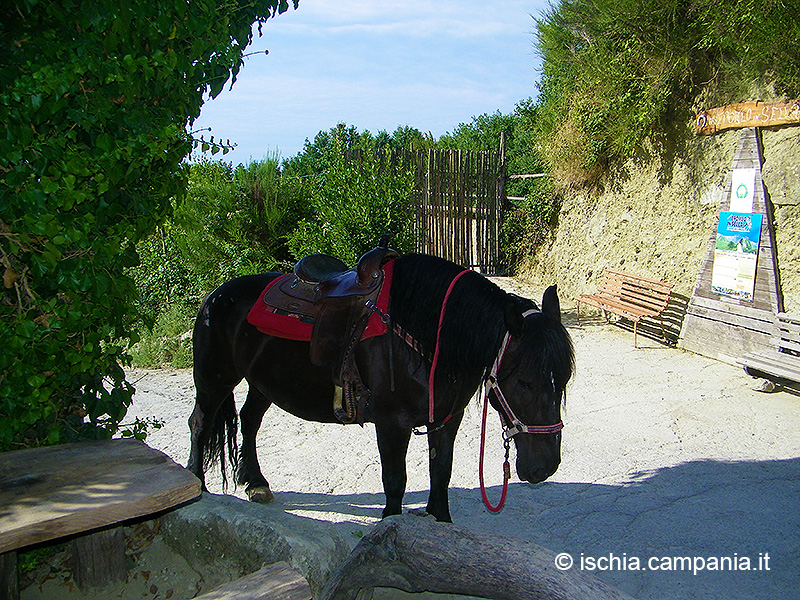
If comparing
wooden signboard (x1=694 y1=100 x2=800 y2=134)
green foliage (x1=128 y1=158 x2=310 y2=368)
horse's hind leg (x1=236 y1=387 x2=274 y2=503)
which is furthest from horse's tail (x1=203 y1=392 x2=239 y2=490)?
wooden signboard (x1=694 y1=100 x2=800 y2=134)

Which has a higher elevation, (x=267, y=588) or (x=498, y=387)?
(x=498, y=387)

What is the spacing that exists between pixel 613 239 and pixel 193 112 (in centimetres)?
866

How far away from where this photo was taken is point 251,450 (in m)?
4.14

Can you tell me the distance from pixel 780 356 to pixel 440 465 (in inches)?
189

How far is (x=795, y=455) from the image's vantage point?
4.81 m

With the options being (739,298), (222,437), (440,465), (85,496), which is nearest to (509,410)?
(440,465)

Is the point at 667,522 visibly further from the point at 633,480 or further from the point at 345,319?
the point at 345,319

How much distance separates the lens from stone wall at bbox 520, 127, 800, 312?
6980 millimetres

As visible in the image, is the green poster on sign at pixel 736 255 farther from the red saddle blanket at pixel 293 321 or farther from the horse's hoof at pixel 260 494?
the horse's hoof at pixel 260 494

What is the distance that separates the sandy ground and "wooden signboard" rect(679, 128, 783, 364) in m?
0.69

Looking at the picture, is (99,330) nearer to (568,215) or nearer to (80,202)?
(80,202)

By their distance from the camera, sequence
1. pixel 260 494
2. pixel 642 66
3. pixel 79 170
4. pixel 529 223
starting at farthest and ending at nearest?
pixel 529 223 < pixel 642 66 < pixel 260 494 < pixel 79 170

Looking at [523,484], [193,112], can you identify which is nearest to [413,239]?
[523,484]

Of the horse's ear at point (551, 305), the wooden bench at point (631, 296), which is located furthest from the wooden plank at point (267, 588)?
the wooden bench at point (631, 296)
